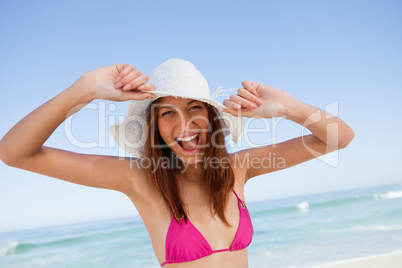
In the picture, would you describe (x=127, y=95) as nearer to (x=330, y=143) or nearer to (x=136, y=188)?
(x=136, y=188)

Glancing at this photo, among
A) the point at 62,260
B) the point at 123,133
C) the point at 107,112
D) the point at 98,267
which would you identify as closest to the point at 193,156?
the point at 123,133

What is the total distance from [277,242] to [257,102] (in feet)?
38.9

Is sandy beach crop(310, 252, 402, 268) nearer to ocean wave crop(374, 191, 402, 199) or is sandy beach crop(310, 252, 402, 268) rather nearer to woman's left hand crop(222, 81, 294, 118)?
woman's left hand crop(222, 81, 294, 118)

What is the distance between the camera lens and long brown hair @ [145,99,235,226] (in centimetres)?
239

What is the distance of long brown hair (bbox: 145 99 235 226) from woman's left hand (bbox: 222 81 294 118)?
51cm

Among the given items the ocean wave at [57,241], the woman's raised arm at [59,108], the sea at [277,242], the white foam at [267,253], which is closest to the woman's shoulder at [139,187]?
the woman's raised arm at [59,108]

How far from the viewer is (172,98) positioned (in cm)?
241

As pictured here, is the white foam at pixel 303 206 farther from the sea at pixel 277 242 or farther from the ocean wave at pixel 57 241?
the ocean wave at pixel 57 241

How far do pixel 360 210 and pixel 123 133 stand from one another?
20013 mm

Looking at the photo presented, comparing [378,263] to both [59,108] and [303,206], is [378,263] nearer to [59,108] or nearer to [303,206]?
[59,108]

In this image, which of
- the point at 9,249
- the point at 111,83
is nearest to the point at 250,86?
the point at 111,83

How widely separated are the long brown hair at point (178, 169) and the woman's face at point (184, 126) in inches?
2.5

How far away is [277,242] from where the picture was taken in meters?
12.9

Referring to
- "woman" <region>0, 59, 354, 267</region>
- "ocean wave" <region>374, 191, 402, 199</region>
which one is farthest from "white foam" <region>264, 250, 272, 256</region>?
"ocean wave" <region>374, 191, 402, 199</region>
